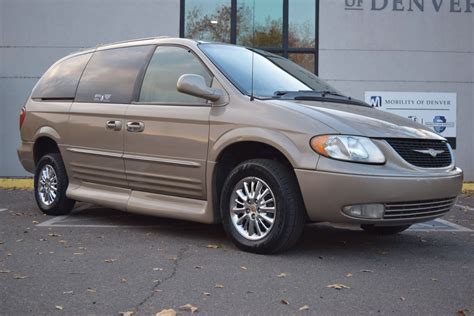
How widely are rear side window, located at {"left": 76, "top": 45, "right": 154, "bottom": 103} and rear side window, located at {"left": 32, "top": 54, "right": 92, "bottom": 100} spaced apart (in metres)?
0.15

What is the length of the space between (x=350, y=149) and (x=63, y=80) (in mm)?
3899

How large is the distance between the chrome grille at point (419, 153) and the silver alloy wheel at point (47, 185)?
393cm

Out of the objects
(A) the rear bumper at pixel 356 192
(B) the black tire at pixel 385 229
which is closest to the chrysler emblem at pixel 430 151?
(A) the rear bumper at pixel 356 192

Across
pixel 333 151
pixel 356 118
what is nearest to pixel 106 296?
pixel 333 151

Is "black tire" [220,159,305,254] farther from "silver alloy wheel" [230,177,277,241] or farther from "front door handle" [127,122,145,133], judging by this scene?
"front door handle" [127,122,145,133]

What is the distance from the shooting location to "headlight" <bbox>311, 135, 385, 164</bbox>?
4.49 meters

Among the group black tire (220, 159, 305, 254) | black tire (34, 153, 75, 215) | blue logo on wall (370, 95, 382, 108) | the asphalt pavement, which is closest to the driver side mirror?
black tire (220, 159, 305, 254)

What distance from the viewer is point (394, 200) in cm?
450

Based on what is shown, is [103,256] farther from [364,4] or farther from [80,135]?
[364,4]

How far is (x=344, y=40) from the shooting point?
12938 mm

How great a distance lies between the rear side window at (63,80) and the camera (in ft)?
22.3

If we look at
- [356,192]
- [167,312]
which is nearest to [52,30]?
[356,192]

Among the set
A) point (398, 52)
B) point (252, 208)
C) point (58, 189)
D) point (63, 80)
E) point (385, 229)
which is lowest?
point (385, 229)

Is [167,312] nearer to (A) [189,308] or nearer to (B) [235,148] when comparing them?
(A) [189,308]
